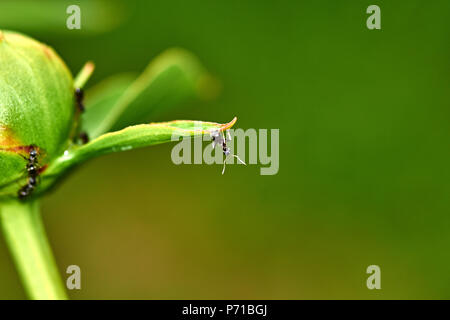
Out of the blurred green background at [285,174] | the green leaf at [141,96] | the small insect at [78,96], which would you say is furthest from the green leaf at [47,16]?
the blurred green background at [285,174]

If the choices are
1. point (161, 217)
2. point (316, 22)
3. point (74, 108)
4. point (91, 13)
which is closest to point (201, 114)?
point (161, 217)

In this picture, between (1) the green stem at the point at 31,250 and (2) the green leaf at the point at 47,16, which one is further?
(2) the green leaf at the point at 47,16

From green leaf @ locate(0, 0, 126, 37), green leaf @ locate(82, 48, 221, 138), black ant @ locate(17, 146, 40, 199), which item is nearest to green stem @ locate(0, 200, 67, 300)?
black ant @ locate(17, 146, 40, 199)

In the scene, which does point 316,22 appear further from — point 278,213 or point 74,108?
point 74,108

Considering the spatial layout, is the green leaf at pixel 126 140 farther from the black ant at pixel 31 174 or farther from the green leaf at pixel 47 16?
the green leaf at pixel 47 16

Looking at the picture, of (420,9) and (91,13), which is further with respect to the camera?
(420,9)

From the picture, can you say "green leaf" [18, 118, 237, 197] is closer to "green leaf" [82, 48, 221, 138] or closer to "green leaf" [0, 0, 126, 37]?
"green leaf" [82, 48, 221, 138]
